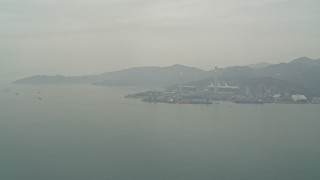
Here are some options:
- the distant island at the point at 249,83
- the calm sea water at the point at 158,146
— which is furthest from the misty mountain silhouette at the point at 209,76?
the calm sea water at the point at 158,146

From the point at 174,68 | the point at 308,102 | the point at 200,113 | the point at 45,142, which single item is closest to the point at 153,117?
the point at 200,113

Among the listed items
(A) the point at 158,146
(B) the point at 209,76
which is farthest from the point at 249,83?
(A) the point at 158,146

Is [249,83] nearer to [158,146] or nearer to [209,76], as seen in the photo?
[209,76]

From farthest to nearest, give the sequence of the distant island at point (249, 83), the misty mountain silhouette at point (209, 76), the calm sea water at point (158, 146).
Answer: the misty mountain silhouette at point (209, 76), the distant island at point (249, 83), the calm sea water at point (158, 146)

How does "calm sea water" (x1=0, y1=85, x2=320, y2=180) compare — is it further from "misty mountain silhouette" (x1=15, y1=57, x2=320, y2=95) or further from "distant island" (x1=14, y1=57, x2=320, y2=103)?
"misty mountain silhouette" (x1=15, y1=57, x2=320, y2=95)

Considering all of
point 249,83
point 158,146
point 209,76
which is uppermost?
point 209,76

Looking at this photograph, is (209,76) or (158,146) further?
(209,76)

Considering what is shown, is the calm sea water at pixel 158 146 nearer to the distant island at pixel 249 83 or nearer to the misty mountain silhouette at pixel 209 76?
the distant island at pixel 249 83

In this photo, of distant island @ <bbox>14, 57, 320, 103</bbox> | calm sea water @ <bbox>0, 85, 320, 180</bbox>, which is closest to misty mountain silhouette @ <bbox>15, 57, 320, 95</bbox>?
distant island @ <bbox>14, 57, 320, 103</bbox>
